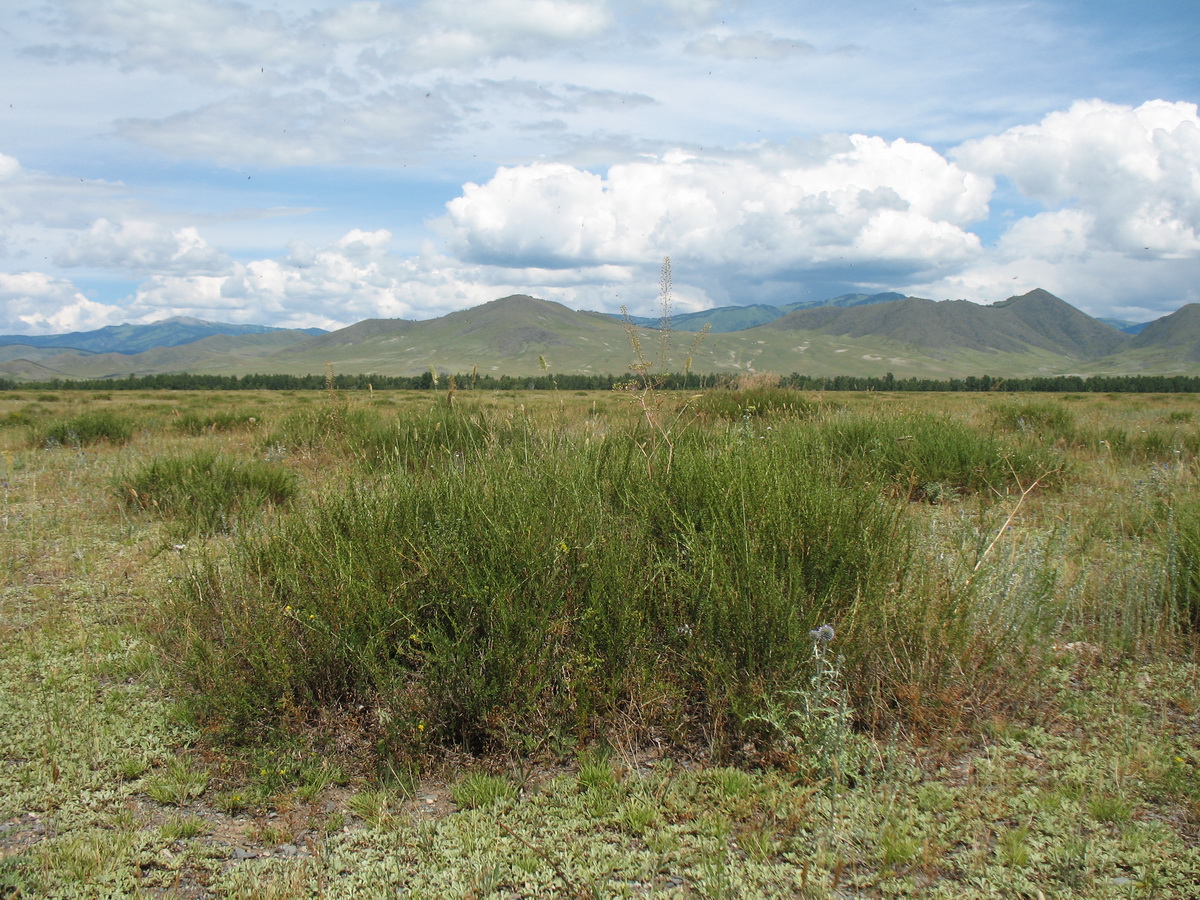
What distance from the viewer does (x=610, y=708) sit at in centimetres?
293

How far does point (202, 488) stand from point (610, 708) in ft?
16.9

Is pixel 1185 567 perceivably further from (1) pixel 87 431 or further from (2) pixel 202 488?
(1) pixel 87 431

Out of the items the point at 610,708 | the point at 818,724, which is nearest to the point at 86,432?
the point at 610,708

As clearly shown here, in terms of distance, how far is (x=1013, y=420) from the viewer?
12.4 m

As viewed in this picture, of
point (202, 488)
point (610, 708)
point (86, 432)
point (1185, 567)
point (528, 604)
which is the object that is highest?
point (86, 432)

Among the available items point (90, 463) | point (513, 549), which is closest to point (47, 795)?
point (513, 549)

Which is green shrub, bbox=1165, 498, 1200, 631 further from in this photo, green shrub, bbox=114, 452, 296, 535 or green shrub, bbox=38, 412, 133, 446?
green shrub, bbox=38, 412, 133, 446

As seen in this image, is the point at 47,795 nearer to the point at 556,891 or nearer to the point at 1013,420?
the point at 556,891

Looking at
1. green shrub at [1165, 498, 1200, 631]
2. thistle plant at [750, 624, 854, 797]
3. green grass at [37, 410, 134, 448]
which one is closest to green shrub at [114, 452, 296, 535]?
thistle plant at [750, 624, 854, 797]

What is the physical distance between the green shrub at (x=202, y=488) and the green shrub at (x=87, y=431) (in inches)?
236

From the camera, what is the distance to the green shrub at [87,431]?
11.7m

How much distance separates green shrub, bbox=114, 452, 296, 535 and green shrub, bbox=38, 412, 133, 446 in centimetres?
598

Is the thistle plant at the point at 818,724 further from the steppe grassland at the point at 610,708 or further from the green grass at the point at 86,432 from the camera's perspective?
the green grass at the point at 86,432

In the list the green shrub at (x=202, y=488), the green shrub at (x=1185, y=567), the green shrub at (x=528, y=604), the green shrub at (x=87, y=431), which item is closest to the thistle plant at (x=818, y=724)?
the green shrub at (x=528, y=604)
